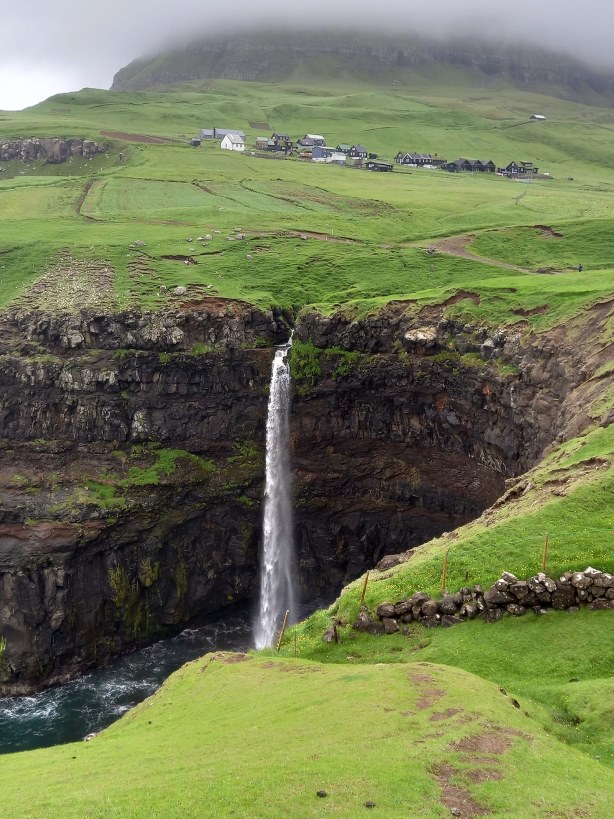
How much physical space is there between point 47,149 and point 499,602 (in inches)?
6712

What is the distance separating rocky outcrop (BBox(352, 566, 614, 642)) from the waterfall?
128ft

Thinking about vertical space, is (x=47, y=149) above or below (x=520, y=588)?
above

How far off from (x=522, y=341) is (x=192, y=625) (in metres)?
40.7

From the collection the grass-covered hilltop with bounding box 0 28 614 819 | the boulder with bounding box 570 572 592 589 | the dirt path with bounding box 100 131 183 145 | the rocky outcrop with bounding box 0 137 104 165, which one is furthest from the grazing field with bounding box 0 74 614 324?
the boulder with bounding box 570 572 592 589

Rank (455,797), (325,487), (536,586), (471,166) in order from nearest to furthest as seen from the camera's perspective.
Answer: (455,797) → (536,586) → (325,487) → (471,166)

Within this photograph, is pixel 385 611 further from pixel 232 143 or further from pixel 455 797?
pixel 232 143

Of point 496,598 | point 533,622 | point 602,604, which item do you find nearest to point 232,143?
point 496,598

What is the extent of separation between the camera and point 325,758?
22.1m

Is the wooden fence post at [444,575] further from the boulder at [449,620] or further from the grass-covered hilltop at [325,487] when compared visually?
the boulder at [449,620]

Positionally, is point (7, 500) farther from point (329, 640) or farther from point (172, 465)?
point (329, 640)

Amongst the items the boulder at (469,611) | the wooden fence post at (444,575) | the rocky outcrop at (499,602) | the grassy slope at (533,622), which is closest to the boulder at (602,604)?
the rocky outcrop at (499,602)

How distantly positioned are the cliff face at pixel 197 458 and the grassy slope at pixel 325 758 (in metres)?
38.2

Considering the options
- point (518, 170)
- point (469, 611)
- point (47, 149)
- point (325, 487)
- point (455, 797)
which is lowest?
point (325, 487)

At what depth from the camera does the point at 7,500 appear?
67750 millimetres
